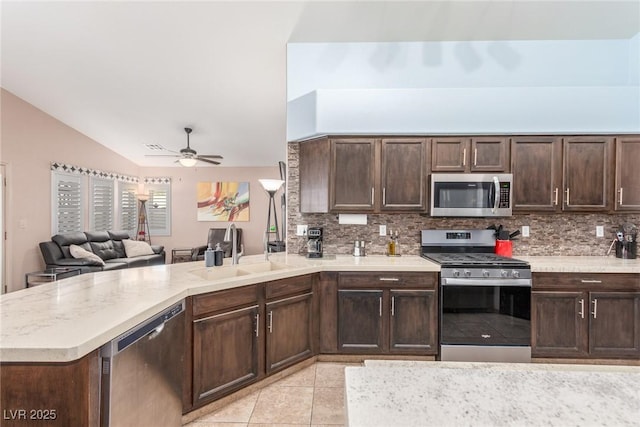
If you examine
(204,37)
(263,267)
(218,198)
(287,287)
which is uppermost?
(204,37)

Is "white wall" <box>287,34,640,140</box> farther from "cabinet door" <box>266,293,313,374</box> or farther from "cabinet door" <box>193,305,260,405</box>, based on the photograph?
"cabinet door" <box>193,305,260,405</box>

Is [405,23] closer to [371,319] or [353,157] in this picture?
[353,157]

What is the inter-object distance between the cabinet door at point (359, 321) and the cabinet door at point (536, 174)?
1.74 metres

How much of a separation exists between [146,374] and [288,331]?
1164 millimetres

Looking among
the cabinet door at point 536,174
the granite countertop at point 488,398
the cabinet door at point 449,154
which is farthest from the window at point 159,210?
the granite countertop at point 488,398

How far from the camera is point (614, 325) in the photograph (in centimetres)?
251

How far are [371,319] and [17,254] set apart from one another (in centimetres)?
539

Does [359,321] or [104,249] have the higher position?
[104,249]

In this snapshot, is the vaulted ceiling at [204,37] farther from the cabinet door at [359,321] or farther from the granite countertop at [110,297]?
the cabinet door at [359,321]

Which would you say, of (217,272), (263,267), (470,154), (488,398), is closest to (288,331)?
(263,267)

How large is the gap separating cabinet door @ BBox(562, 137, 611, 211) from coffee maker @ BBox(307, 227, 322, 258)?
245cm

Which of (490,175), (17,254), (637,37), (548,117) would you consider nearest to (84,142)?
(17,254)

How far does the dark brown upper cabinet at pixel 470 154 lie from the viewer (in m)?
2.92

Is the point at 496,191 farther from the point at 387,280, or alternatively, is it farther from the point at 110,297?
the point at 110,297
